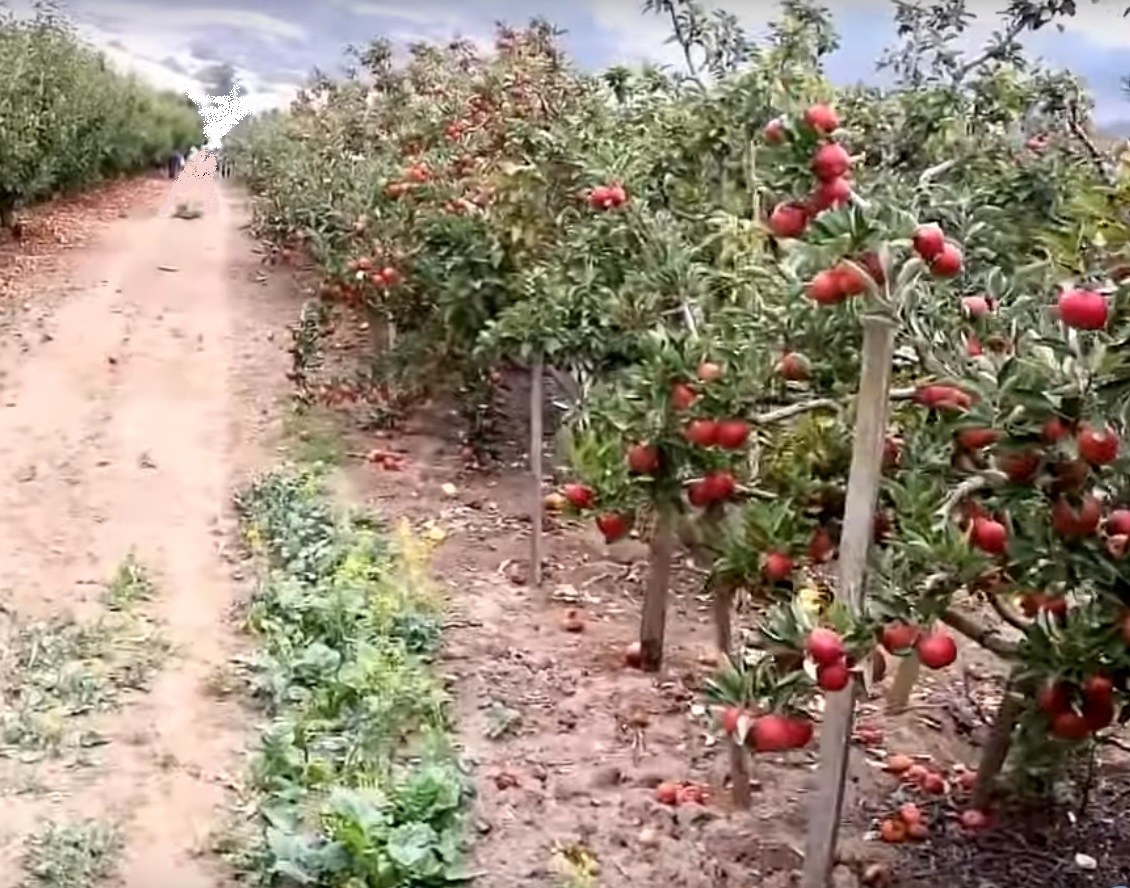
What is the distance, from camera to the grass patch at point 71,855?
241 centimetres

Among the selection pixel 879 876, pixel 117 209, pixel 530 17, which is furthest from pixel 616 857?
pixel 117 209

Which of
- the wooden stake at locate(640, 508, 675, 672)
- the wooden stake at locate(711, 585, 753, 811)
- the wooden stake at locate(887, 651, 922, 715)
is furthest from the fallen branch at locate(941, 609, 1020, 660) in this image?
the wooden stake at locate(640, 508, 675, 672)

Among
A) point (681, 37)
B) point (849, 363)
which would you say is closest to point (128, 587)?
point (681, 37)

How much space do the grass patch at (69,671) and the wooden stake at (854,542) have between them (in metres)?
1.55

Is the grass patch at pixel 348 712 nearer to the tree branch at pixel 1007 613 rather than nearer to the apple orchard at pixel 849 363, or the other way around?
the apple orchard at pixel 849 363

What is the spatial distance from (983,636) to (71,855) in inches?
59.4

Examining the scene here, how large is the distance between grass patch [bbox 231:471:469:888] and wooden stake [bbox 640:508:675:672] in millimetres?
467

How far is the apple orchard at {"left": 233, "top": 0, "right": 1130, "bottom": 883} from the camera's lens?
1537 mm

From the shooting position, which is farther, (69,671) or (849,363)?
(69,671)

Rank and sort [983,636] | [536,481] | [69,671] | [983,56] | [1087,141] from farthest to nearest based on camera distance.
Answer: [536,481] → [983,56] → [69,671] → [1087,141] → [983,636]

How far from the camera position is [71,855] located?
2.47 metres

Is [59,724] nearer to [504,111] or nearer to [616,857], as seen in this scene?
[616,857]

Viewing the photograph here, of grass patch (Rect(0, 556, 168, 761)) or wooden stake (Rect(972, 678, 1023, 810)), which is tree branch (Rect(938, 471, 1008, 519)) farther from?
grass patch (Rect(0, 556, 168, 761))

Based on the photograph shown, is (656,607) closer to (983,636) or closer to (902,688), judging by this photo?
(902,688)
